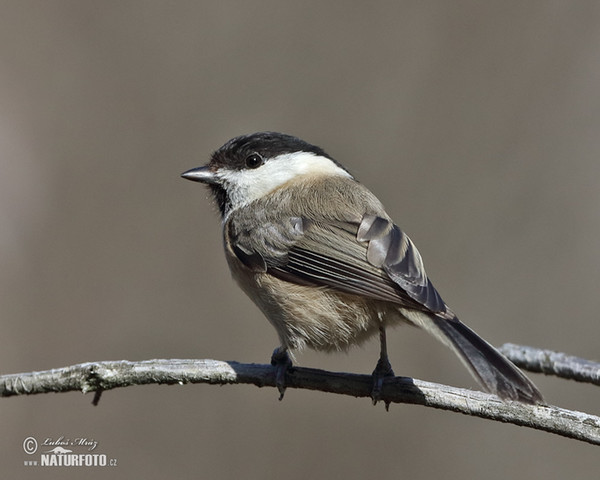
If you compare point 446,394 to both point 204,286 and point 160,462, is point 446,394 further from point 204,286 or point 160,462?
point 204,286

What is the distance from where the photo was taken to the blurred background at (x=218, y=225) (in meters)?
4.93

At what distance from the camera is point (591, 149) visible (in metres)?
5.46

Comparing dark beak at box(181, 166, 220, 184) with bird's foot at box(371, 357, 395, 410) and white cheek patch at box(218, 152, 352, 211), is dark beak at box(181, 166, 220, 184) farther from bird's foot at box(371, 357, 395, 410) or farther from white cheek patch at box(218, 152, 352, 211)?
bird's foot at box(371, 357, 395, 410)

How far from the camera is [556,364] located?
3.12 meters

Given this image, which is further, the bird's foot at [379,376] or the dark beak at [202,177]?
the dark beak at [202,177]

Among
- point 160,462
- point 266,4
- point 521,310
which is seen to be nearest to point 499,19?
point 266,4

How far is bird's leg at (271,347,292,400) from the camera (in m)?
3.01

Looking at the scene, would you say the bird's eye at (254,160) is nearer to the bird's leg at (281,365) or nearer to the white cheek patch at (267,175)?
the white cheek patch at (267,175)

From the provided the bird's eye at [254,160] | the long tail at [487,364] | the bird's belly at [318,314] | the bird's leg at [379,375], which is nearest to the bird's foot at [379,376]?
the bird's leg at [379,375]

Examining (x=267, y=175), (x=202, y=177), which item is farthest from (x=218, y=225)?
(x=267, y=175)

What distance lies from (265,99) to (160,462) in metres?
3.17

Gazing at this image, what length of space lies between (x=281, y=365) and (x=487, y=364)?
3.20 ft

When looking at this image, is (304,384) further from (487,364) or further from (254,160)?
(254,160)

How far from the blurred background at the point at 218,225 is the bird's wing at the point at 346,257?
6.67ft
